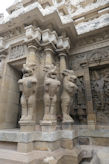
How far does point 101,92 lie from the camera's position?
4.08 metres

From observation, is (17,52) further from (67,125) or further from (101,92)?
(101,92)

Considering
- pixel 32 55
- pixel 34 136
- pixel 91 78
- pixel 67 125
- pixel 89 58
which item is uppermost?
pixel 89 58

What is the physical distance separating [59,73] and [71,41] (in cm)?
160

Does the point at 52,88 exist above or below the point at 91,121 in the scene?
Result: above

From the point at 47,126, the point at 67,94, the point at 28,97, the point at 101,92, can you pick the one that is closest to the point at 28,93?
the point at 28,97

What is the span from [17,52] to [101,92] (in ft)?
10.9

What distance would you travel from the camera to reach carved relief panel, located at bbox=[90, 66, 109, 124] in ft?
12.8

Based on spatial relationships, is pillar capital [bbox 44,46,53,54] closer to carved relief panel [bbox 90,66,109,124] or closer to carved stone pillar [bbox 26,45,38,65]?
carved stone pillar [bbox 26,45,38,65]

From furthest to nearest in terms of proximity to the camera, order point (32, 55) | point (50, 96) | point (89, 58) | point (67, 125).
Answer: point (89, 58) < point (32, 55) < point (67, 125) < point (50, 96)

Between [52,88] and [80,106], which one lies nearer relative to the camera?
[52,88]

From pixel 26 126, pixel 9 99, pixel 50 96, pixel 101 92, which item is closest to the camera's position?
pixel 26 126

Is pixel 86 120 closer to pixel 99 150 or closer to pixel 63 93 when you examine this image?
pixel 99 150

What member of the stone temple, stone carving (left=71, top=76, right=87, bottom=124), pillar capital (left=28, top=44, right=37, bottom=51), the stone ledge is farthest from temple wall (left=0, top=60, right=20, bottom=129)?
stone carving (left=71, top=76, right=87, bottom=124)

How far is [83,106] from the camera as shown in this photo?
4.09 m
